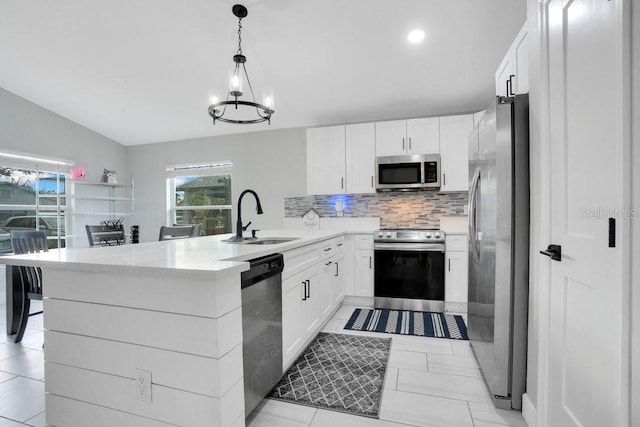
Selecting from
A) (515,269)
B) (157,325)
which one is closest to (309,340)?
(157,325)

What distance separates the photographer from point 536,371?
4.99 ft

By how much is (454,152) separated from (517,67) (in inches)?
73.0

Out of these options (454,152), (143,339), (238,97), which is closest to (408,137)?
(454,152)

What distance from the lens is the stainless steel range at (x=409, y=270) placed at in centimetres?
337

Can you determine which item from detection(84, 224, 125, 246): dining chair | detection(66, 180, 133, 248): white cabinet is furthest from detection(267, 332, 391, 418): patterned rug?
detection(66, 180, 133, 248): white cabinet

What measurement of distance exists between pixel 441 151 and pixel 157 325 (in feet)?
11.6

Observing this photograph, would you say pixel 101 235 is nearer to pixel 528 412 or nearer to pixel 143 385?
pixel 143 385

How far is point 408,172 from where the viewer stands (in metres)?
3.80

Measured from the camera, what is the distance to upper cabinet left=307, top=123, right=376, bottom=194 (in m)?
4.01

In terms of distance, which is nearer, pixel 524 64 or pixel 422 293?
pixel 524 64

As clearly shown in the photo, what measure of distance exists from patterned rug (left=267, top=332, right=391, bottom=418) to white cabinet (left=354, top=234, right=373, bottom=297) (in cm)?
99

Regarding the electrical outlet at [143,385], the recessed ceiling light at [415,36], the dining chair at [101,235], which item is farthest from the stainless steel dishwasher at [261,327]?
the dining chair at [101,235]

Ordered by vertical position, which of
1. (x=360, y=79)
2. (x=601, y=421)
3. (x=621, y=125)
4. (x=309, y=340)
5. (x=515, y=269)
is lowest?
(x=309, y=340)

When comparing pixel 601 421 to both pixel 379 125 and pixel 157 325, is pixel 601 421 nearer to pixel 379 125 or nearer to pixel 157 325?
pixel 157 325
